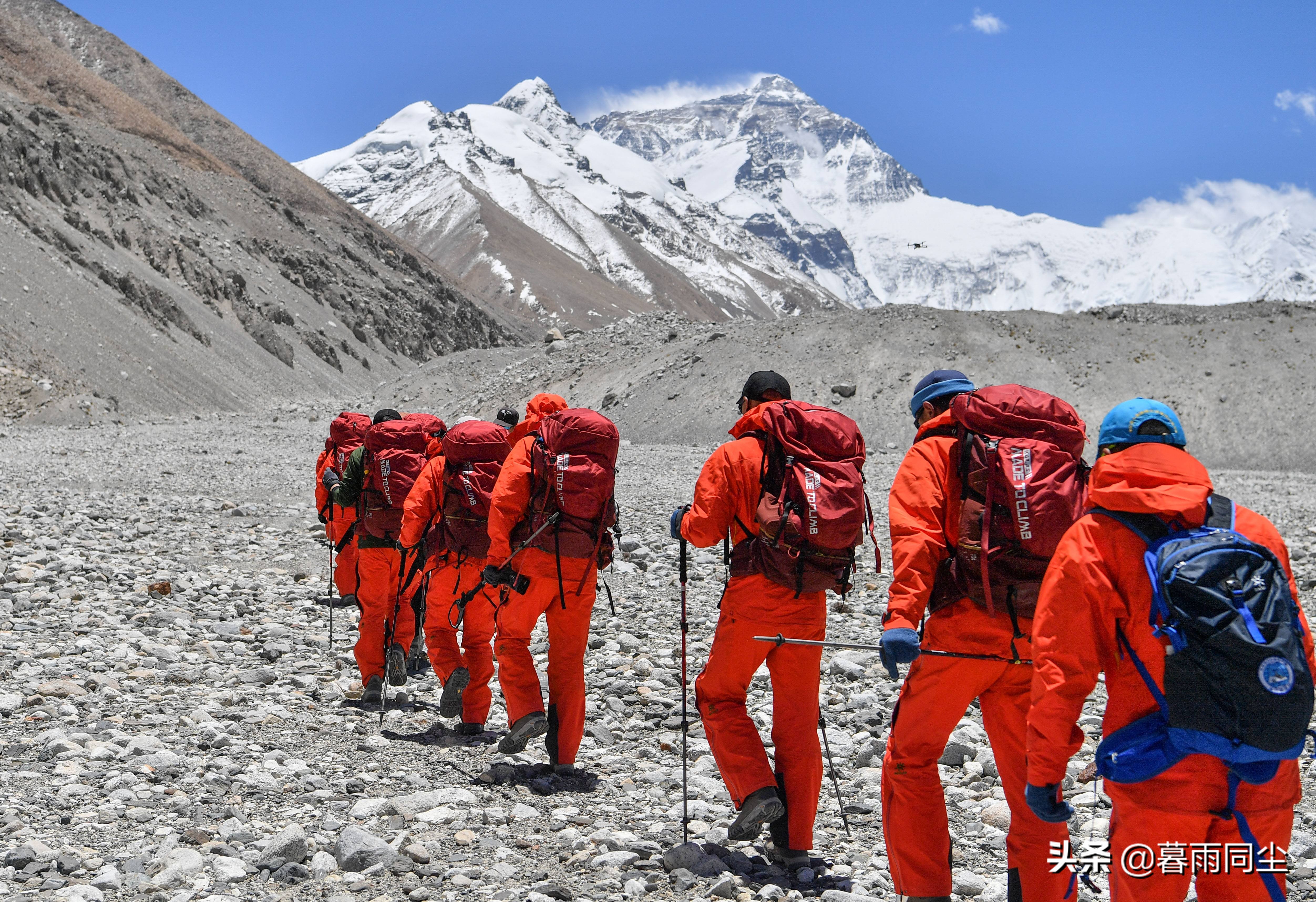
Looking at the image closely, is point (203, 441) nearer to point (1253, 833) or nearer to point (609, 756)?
point (609, 756)

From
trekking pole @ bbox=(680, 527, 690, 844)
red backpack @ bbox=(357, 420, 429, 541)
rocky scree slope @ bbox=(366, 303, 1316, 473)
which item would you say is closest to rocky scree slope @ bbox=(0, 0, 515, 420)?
rocky scree slope @ bbox=(366, 303, 1316, 473)

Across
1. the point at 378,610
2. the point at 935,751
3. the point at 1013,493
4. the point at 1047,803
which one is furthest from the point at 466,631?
the point at 1047,803

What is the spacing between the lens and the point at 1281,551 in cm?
330

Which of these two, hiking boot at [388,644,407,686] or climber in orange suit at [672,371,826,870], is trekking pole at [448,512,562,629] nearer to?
hiking boot at [388,644,407,686]

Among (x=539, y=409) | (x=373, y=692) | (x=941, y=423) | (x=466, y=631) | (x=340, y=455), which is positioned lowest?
(x=373, y=692)

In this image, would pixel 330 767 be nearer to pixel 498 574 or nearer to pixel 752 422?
pixel 498 574

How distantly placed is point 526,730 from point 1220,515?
14.9 ft

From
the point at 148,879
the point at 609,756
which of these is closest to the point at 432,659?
the point at 609,756

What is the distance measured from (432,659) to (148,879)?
3.41 m

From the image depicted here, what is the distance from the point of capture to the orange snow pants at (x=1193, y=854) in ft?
10.2

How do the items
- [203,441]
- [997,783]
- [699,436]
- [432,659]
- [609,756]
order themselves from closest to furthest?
[997,783] → [609,756] → [432,659] → [203,441] → [699,436]

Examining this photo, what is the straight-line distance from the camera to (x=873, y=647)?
15.3 ft

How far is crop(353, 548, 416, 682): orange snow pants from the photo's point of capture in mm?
8312

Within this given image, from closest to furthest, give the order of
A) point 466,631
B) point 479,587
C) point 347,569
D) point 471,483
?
point 479,587
point 471,483
point 466,631
point 347,569
